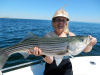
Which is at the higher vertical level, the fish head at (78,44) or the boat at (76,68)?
the fish head at (78,44)

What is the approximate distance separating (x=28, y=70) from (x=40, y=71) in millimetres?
582

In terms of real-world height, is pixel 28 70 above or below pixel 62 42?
below

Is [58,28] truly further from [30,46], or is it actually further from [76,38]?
[30,46]

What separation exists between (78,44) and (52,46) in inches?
38.3

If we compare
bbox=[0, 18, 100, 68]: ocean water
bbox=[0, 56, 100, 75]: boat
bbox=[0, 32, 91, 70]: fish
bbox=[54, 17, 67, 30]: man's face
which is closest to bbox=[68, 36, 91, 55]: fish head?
bbox=[0, 32, 91, 70]: fish

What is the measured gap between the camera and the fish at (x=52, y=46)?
2.97m

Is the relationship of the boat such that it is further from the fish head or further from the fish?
the fish head

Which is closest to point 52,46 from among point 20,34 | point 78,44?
point 78,44

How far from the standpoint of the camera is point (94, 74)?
4.07 metres

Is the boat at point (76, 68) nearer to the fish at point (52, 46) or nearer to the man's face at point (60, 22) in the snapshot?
the fish at point (52, 46)

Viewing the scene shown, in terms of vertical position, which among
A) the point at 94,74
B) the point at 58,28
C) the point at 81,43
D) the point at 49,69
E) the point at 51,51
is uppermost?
the point at 58,28

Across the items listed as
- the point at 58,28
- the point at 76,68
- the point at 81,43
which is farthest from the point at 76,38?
the point at 76,68

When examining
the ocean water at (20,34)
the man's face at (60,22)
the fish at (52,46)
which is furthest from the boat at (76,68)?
the ocean water at (20,34)

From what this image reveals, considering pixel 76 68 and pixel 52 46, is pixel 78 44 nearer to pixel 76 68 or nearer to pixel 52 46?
pixel 52 46
